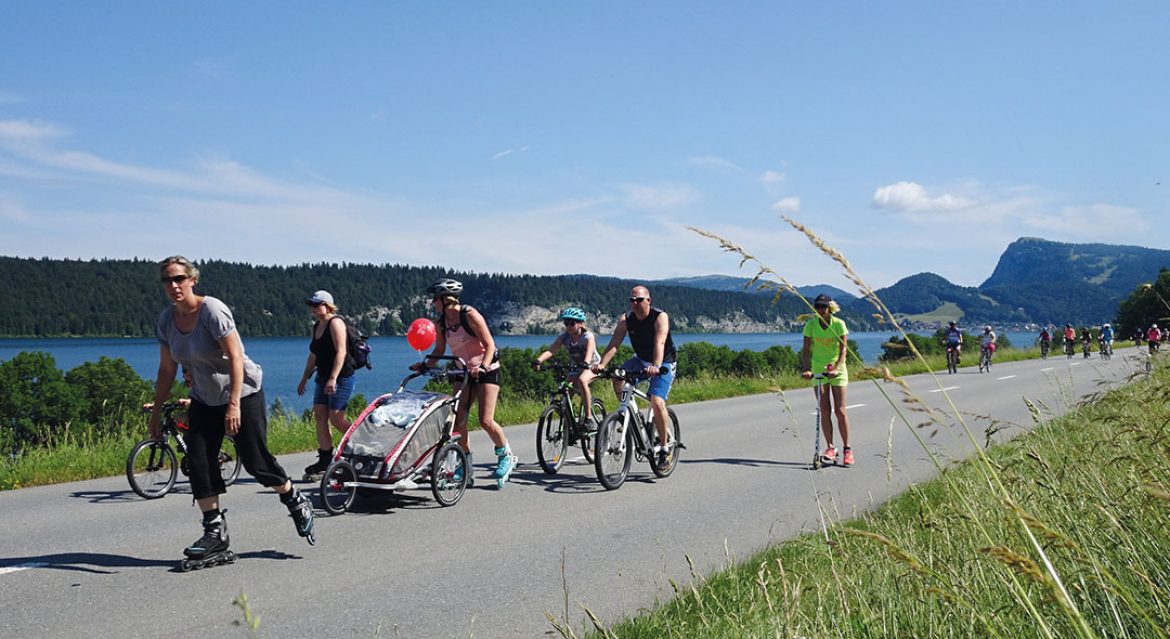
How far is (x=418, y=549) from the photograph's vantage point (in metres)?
6.57

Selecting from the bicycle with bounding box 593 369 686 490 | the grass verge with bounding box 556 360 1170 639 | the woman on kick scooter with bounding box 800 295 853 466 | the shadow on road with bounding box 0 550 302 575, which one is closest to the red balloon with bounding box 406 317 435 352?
the bicycle with bounding box 593 369 686 490

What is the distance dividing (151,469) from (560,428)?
440cm

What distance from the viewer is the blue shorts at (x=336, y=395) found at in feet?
32.3

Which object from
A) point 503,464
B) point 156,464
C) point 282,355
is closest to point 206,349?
point 156,464

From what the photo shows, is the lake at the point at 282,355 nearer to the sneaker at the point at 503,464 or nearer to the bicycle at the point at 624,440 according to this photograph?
the bicycle at the point at 624,440

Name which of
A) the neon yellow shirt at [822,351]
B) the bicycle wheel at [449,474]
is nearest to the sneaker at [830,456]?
the neon yellow shirt at [822,351]

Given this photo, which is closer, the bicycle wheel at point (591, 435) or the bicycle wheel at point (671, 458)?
the bicycle wheel at point (671, 458)

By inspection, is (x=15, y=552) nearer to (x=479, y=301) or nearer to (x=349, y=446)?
(x=349, y=446)

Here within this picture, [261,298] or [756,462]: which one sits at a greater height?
[261,298]

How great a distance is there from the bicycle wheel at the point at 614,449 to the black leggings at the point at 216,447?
3497mm

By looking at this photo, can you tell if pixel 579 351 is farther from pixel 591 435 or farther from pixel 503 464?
pixel 503 464

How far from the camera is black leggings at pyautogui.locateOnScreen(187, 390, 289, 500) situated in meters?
6.13

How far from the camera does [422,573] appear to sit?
590cm

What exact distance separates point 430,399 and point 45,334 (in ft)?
563
